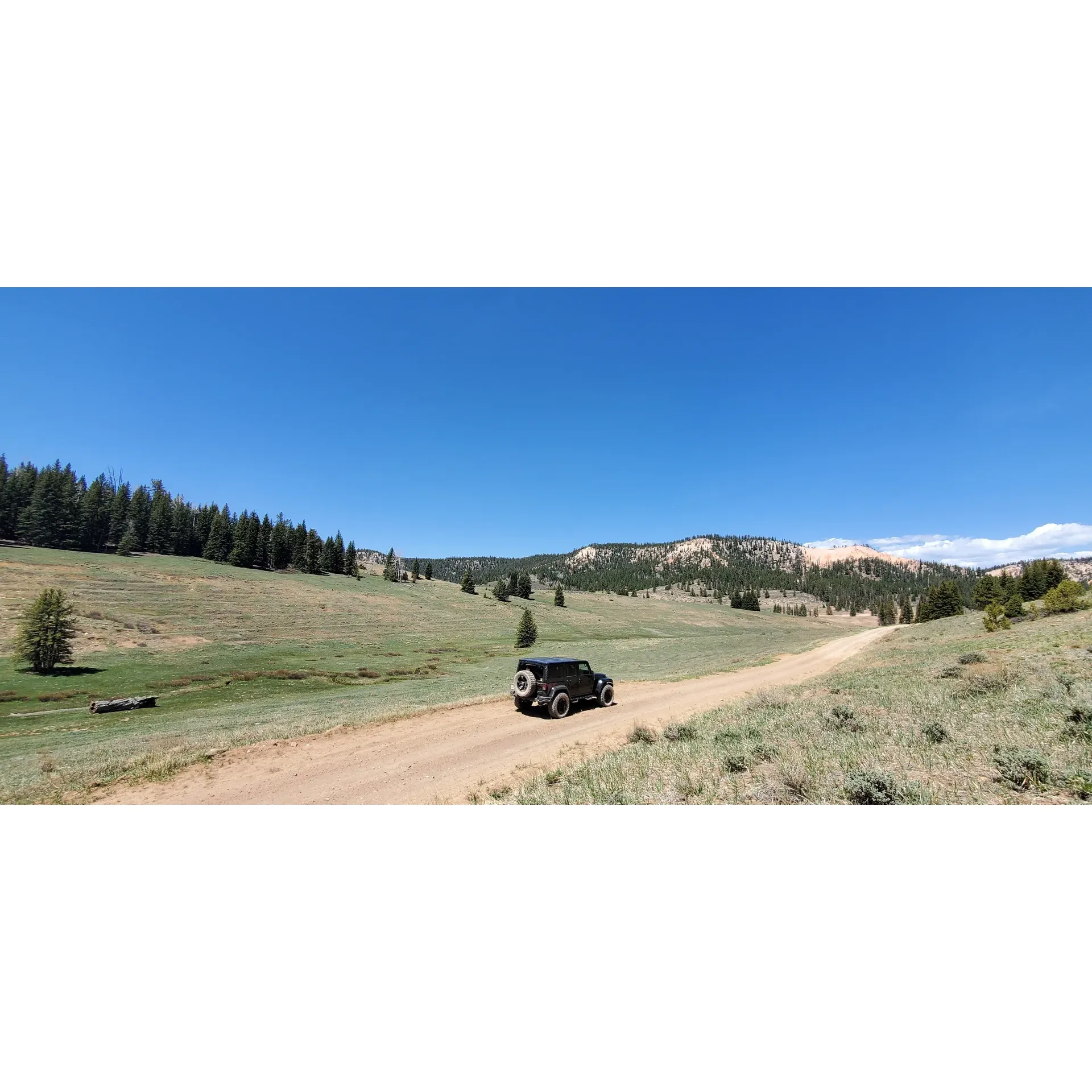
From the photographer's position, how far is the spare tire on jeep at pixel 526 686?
601 inches

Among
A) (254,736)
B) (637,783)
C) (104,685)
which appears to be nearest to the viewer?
(637,783)

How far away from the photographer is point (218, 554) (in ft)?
304

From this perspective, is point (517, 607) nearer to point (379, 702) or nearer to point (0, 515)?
point (379, 702)

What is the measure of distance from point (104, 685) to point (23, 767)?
1993cm

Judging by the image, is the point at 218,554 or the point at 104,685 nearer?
the point at 104,685

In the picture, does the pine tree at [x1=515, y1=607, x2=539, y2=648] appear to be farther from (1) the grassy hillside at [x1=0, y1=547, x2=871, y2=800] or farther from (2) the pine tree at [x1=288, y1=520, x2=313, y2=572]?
(2) the pine tree at [x1=288, y1=520, x2=313, y2=572]

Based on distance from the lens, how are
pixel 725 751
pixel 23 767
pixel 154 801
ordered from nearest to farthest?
pixel 725 751
pixel 154 801
pixel 23 767

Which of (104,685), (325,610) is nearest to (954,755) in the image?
(104,685)

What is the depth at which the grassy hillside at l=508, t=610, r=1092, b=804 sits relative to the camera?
591 centimetres

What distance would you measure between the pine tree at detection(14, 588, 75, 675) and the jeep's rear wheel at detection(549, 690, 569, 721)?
34.8 meters

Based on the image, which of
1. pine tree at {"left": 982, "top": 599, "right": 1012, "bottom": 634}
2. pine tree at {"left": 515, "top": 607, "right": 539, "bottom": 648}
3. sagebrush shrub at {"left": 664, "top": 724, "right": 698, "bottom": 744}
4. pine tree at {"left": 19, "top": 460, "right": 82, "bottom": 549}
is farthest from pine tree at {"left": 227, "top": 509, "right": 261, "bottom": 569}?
pine tree at {"left": 982, "top": 599, "right": 1012, "bottom": 634}

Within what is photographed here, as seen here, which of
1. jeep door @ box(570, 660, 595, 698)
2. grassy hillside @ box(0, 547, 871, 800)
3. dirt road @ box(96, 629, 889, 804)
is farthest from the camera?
jeep door @ box(570, 660, 595, 698)

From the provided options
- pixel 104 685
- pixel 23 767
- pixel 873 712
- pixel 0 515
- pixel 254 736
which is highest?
pixel 0 515

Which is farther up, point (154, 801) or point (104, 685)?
point (154, 801)
